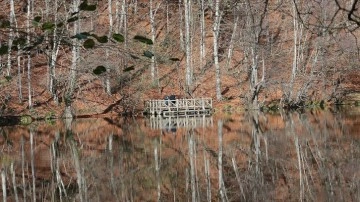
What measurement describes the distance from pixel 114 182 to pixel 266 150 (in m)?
5.37

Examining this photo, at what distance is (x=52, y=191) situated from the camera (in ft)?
35.6

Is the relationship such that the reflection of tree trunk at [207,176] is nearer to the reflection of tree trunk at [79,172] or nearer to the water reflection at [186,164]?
the water reflection at [186,164]

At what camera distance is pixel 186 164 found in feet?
44.2

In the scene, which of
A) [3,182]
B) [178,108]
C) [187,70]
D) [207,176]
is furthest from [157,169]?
[187,70]

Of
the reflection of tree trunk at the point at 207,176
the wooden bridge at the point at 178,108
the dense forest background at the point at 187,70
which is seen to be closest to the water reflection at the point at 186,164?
the reflection of tree trunk at the point at 207,176

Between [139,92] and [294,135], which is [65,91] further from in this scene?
[294,135]

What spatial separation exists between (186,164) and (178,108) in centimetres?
1865

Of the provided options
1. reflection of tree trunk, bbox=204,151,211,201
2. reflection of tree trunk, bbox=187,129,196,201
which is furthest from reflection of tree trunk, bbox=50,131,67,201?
reflection of tree trunk, bbox=204,151,211,201

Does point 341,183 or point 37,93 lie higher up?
point 37,93

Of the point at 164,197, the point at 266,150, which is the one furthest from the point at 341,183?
the point at 266,150

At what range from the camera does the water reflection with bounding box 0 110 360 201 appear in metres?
10.5

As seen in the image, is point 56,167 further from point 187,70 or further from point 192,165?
point 187,70

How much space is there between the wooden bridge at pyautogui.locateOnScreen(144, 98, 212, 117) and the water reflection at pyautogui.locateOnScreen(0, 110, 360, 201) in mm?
10061

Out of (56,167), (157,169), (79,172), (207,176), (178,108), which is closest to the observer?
(207,176)
